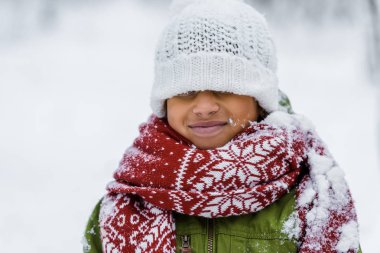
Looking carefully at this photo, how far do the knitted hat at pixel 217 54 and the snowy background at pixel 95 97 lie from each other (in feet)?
4.59

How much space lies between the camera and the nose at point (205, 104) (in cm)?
155

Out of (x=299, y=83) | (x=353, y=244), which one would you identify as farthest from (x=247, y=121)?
(x=299, y=83)

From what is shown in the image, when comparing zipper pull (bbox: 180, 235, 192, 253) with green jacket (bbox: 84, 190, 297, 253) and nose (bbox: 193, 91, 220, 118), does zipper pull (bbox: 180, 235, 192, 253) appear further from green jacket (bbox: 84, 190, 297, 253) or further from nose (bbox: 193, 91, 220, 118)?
nose (bbox: 193, 91, 220, 118)

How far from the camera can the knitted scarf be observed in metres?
1.44

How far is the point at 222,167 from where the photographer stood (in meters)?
1.47

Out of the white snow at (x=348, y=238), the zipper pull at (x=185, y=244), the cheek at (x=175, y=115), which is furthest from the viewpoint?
the cheek at (x=175, y=115)

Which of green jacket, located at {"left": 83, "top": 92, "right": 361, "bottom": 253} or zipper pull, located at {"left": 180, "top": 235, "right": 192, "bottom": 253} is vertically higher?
green jacket, located at {"left": 83, "top": 92, "right": 361, "bottom": 253}

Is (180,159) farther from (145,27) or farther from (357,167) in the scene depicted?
(145,27)

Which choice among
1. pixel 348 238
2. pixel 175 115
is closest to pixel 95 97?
pixel 175 115

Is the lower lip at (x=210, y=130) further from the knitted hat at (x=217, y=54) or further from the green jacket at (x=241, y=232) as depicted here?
the green jacket at (x=241, y=232)

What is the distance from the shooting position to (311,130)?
1.64m

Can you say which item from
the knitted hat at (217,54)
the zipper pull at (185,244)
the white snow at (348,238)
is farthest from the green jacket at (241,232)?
the knitted hat at (217,54)

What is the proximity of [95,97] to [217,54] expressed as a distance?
4.06 metres

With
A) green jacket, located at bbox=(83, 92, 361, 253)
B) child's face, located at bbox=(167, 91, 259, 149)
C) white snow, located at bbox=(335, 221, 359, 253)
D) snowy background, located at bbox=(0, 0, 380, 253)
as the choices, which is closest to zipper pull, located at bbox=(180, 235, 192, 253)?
green jacket, located at bbox=(83, 92, 361, 253)
